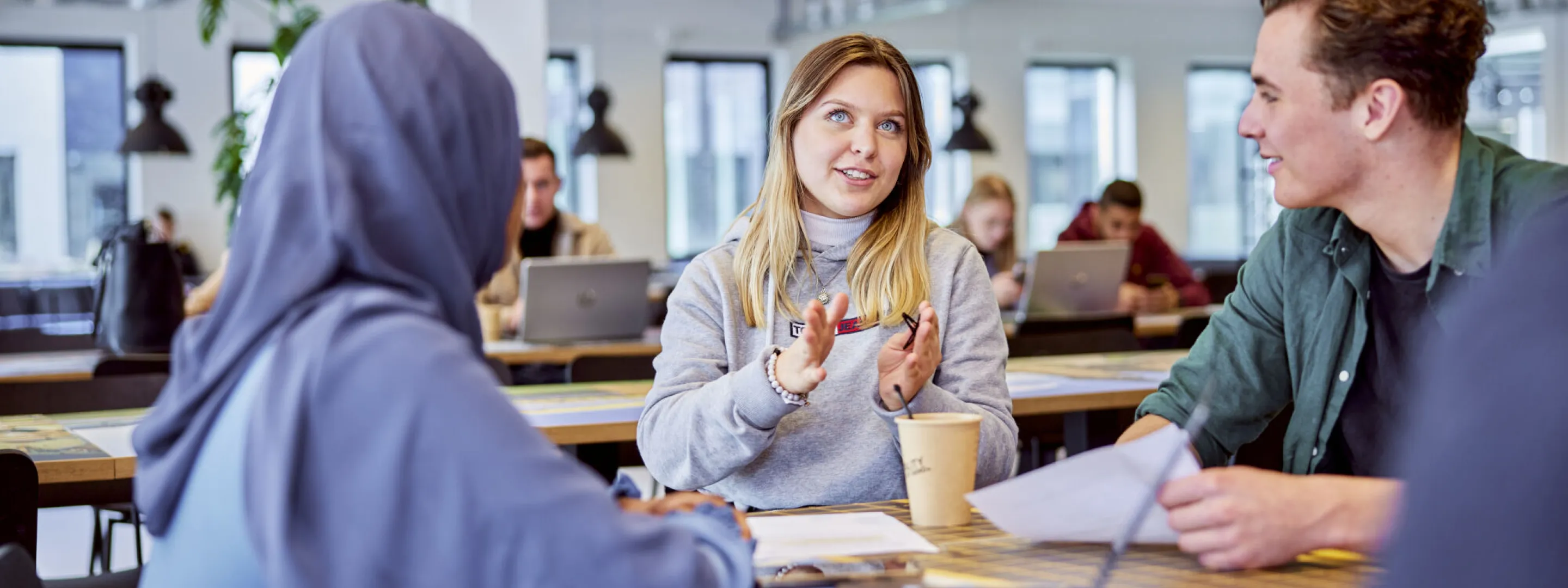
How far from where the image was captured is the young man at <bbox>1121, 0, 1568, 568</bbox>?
46.6 inches

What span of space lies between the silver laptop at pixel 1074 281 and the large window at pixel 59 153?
7927 millimetres

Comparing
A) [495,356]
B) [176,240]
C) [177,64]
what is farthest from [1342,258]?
[177,64]

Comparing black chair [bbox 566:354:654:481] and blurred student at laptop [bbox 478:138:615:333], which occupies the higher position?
blurred student at laptop [bbox 478:138:615:333]

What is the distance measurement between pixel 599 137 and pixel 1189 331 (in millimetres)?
5525

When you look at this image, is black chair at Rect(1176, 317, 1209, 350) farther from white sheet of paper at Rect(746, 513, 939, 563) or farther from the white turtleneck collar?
white sheet of paper at Rect(746, 513, 939, 563)

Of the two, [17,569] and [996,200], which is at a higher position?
[996,200]

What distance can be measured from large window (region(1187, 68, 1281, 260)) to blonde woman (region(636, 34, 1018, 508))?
483 inches

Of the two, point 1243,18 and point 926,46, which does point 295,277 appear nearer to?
point 926,46

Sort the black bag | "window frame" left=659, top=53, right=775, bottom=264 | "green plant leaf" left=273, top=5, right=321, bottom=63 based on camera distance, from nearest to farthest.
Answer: the black bag, "green plant leaf" left=273, top=5, right=321, bottom=63, "window frame" left=659, top=53, right=775, bottom=264

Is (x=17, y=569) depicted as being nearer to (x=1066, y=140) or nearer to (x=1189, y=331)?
(x=1189, y=331)

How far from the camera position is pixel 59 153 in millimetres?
10453

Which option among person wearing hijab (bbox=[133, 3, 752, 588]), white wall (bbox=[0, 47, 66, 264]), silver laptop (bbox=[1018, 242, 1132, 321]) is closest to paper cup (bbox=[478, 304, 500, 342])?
silver laptop (bbox=[1018, 242, 1132, 321])

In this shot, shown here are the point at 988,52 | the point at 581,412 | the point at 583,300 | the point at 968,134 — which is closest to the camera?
the point at 581,412

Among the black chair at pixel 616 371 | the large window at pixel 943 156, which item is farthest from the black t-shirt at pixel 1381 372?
the large window at pixel 943 156
